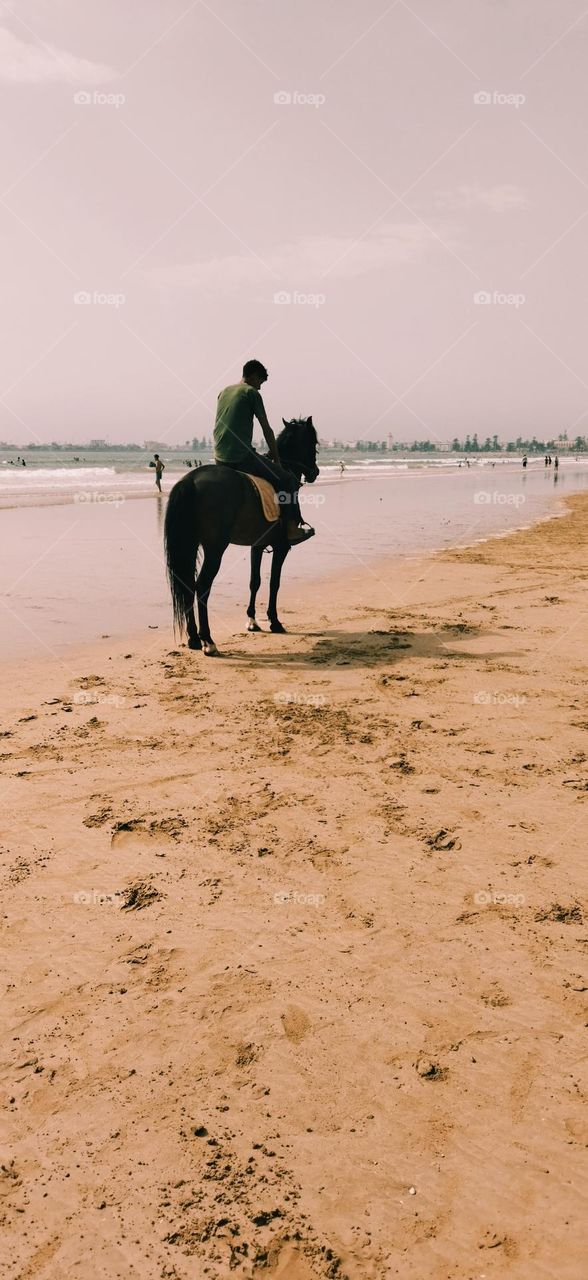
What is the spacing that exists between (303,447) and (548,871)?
734cm

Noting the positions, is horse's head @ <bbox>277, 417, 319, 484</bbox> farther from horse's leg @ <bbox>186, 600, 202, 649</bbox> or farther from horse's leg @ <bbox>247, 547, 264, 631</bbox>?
horse's leg @ <bbox>186, 600, 202, 649</bbox>

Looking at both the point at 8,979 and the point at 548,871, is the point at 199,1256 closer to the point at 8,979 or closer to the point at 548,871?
the point at 8,979

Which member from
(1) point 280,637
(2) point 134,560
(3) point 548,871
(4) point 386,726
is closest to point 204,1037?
(3) point 548,871

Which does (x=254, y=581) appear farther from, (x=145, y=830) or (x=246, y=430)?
(x=145, y=830)

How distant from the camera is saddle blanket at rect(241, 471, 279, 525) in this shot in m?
9.03

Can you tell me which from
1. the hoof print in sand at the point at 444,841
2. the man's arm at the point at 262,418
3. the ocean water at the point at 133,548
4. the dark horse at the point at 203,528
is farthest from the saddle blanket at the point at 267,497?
the hoof print in sand at the point at 444,841

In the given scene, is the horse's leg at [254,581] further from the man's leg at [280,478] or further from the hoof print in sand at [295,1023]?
the hoof print in sand at [295,1023]

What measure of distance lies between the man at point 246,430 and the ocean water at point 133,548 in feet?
7.33

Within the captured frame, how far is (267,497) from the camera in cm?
915

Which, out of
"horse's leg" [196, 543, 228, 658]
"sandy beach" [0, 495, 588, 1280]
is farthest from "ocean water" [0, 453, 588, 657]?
"sandy beach" [0, 495, 588, 1280]

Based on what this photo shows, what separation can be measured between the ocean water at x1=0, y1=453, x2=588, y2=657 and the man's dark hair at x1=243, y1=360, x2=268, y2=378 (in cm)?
339

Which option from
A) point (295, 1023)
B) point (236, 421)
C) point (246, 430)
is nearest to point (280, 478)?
point (246, 430)

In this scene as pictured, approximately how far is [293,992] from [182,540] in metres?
6.24

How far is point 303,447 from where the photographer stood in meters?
9.99
